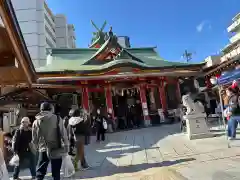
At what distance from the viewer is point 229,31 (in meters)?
45.0

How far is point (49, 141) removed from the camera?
4.14 metres

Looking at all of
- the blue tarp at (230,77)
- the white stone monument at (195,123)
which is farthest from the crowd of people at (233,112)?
the white stone monument at (195,123)

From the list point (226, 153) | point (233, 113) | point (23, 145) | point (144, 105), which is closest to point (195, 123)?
point (233, 113)

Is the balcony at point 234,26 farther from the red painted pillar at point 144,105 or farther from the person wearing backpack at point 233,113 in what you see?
the person wearing backpack at point 233,113

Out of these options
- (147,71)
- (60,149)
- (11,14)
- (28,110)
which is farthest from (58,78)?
(11,14)

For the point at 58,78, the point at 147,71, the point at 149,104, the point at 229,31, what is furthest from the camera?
the point at 229,31

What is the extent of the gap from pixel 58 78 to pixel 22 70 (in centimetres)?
970

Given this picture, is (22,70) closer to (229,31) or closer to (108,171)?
(108,171)

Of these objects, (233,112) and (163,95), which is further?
(163,95)

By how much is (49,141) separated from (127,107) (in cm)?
1315

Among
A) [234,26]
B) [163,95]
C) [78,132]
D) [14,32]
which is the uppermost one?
[234,26]

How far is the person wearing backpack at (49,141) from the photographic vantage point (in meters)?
4.11

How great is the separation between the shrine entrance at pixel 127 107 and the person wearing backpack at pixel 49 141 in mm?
11100

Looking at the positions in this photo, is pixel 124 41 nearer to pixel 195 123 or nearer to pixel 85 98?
pixel 85 98
